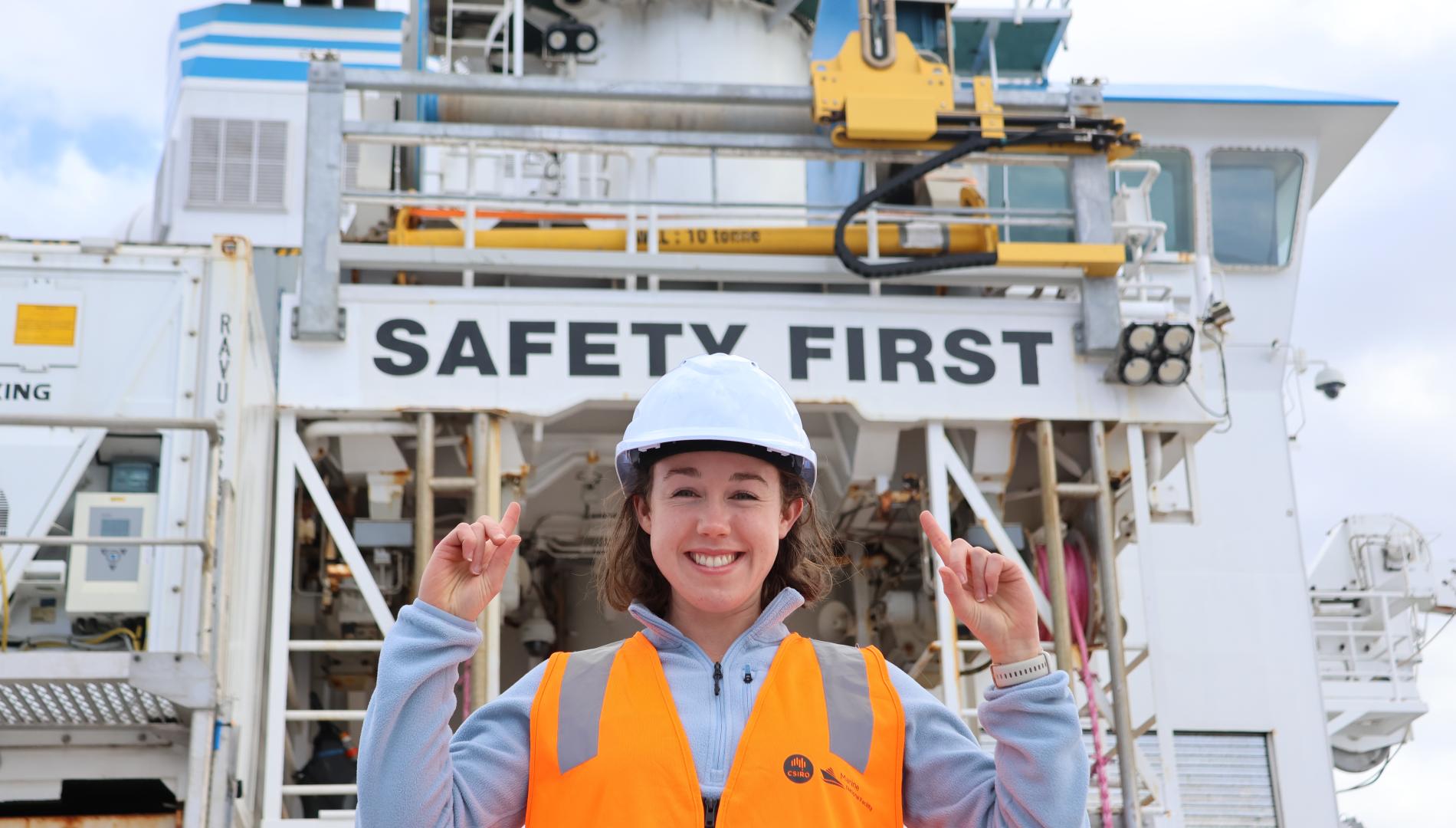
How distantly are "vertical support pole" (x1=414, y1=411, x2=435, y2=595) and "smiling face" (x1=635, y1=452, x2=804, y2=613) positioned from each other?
251 inches

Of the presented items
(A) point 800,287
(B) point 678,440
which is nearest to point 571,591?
(A) point 800,287

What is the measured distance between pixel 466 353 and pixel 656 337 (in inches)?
45.8

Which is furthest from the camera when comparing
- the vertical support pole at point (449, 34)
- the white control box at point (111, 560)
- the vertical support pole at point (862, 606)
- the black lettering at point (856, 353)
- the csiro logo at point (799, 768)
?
the vertical support pole at point (449, 34)

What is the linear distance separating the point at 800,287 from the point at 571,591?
12.6 feet

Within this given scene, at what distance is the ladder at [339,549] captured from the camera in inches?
365

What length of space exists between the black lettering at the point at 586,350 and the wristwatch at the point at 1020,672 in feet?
23.0

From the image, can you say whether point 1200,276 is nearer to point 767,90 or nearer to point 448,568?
point 767,90

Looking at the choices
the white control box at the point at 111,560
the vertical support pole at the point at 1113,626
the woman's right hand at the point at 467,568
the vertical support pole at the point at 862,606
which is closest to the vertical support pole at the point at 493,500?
the white control box at the point at 111,560

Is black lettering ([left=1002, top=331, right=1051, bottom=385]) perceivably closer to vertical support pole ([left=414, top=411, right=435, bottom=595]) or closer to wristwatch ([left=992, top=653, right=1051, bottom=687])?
vertical support pole ([left=414, top=411, right=435, bottom=595])

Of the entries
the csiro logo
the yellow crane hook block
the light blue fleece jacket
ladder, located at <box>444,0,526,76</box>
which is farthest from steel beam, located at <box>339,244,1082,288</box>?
the csiro logo

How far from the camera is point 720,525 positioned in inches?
134

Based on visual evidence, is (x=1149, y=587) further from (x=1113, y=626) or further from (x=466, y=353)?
(x=466, y=353)

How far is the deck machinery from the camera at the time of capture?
8.41 metres

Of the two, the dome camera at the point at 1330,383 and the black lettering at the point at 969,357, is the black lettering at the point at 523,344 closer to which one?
the black lettering at the point at 969,357
